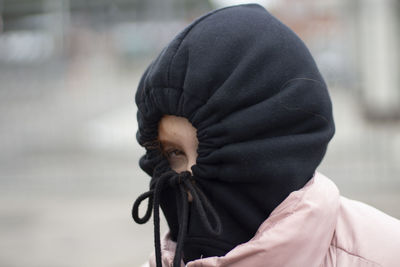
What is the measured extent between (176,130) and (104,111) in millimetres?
12816

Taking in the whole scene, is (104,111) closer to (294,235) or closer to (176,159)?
(176,159)

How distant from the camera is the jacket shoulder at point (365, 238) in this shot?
1.21 meters

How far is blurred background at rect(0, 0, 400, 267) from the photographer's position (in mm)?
6051

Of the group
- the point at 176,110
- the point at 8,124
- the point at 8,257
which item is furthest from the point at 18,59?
the point at 176,110

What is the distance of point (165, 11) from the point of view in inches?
645

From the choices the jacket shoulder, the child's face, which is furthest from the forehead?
the jacket shoulder

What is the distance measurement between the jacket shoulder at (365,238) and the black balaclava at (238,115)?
6.9 inches

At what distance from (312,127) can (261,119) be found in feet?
0.55

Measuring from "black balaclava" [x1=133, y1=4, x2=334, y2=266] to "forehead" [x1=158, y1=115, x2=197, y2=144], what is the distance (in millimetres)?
33

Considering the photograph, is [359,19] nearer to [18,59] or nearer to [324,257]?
[18,59]

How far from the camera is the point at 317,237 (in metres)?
1.19

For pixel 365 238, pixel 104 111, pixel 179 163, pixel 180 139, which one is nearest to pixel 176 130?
pixel 180 139

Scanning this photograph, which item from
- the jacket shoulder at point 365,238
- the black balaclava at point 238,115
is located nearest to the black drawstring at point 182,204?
the black balaclava at point 238,115

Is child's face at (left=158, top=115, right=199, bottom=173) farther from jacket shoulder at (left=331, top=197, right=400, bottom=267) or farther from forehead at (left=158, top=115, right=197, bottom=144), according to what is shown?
jacket shoulder at (left=331, top=197, right=400, bottom=267)
